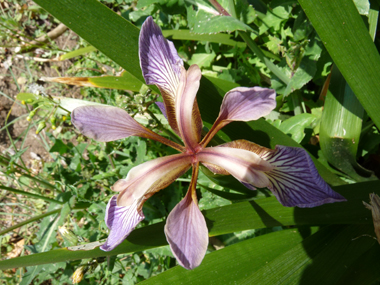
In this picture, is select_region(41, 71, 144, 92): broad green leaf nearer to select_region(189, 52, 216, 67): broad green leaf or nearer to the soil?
select_region(189, 52, 216, 67): broad green leaf

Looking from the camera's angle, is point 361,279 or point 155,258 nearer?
point 361,279

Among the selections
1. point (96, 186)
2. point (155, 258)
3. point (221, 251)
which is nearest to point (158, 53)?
point (221, 251)

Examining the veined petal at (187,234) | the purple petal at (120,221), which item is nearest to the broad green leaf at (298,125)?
the veined petal at (187,234)

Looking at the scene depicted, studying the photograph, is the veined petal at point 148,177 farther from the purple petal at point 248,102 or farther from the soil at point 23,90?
the soil at point 23,90

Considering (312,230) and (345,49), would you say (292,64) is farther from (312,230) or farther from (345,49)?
(312,230)

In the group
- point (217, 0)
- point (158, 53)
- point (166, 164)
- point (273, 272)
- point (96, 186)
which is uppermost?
point (217, 0)

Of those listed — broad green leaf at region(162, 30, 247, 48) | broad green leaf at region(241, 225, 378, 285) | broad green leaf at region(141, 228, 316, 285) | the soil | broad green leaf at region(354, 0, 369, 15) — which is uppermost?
the soil

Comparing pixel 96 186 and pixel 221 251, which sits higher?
pixel 96 186

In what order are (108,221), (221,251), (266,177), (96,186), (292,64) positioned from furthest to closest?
(96,186)
(292,64)
(221,251)
(108,221)
(266,177)

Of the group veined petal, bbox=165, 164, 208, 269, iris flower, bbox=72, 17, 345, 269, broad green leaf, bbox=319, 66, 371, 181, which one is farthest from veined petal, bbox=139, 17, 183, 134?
broad green leaf, bbox=319, 66, 371, 181
